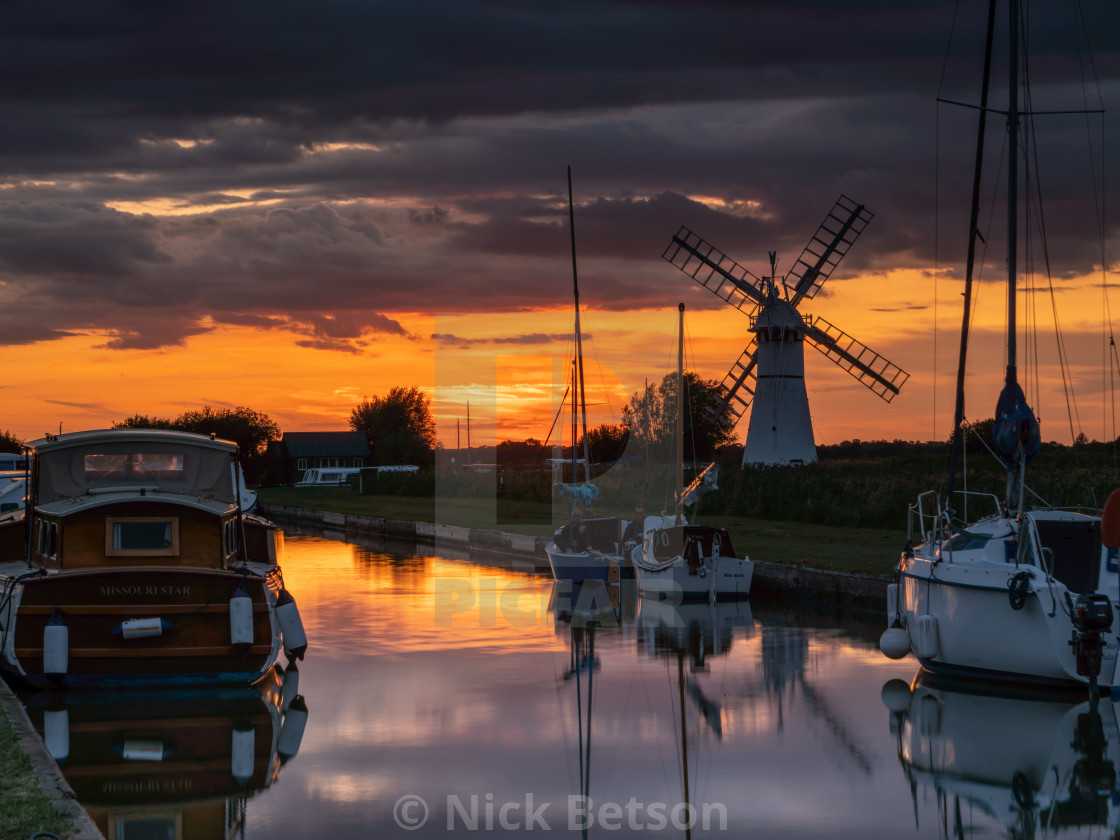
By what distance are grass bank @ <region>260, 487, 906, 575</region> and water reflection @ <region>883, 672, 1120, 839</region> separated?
10.5 m

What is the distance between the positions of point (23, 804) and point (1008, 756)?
10369 millimetres

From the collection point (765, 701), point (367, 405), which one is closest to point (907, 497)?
point (765, 701)

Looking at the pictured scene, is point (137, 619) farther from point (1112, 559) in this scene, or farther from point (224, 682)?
point (1112, 559)

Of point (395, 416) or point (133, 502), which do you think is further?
point (395, 416)

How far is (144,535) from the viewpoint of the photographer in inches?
730

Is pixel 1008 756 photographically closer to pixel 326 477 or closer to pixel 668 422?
pixel 668 422

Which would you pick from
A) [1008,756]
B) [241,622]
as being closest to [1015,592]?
[1008,756]

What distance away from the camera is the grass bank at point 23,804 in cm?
951

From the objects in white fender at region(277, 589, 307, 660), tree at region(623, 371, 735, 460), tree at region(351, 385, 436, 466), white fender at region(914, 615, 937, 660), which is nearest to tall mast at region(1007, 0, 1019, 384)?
white fender at region(914, 615, 937, 660)

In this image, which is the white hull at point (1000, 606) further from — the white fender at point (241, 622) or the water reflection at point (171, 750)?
the white fender at point (241, 622)

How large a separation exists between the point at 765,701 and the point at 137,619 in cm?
900

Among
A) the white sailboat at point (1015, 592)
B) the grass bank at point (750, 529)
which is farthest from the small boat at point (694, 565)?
the white sailboat at point (1015, 592)

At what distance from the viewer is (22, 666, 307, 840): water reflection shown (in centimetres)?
1164

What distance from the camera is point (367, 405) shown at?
606 ft
